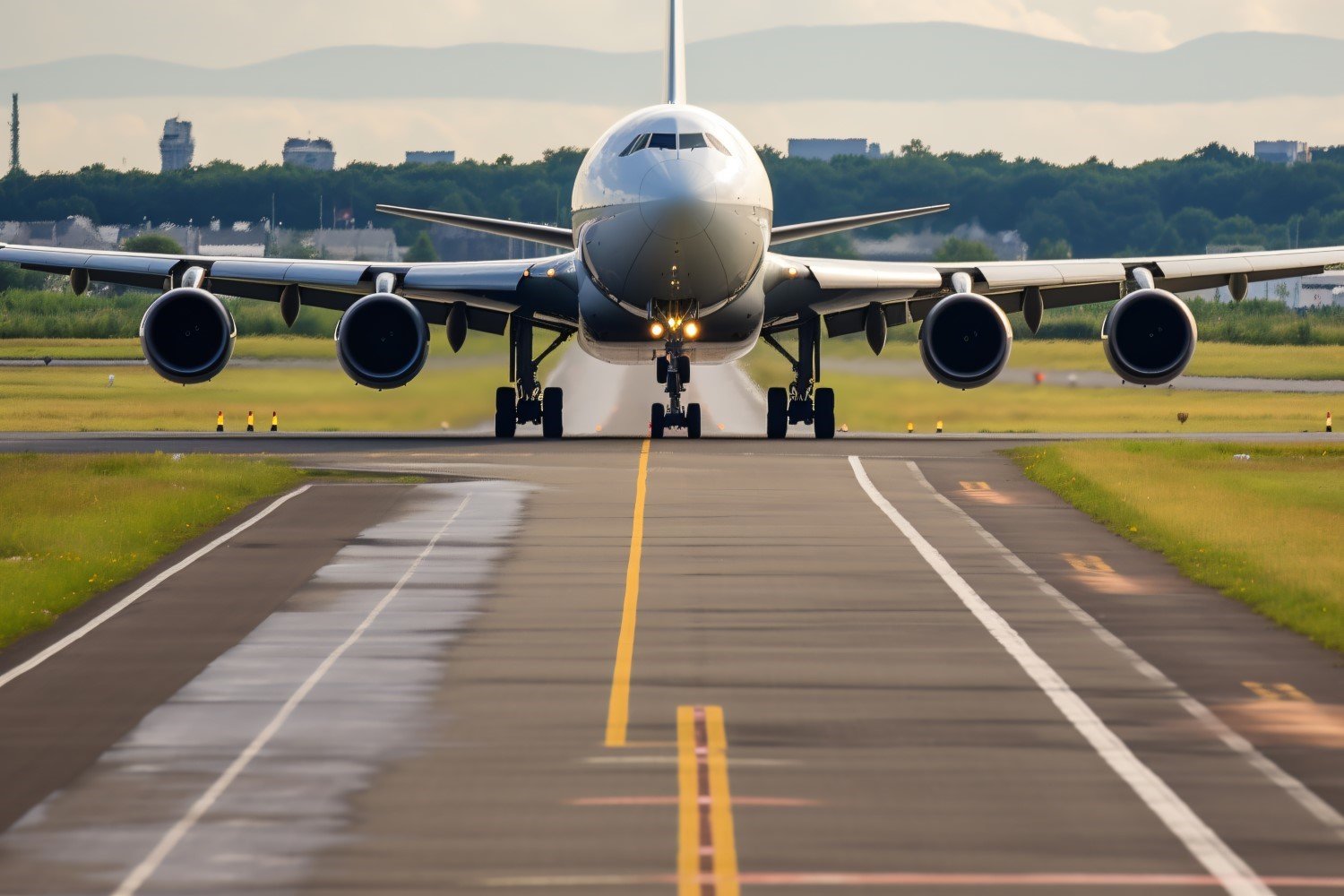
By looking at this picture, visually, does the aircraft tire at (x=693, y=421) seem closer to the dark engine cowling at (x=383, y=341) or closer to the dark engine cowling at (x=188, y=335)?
the dark engine cowling at (x=383, y=341)

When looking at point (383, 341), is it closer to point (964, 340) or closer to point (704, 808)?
point (964, 340)

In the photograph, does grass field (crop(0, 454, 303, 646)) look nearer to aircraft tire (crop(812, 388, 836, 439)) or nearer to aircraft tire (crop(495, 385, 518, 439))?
aircraft tire (crop(495, 385, 518, 439))

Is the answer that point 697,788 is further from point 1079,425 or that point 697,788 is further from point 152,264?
point 1079,425

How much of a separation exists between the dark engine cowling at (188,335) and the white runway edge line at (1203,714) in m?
21.3

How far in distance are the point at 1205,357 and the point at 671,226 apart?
1702 inches

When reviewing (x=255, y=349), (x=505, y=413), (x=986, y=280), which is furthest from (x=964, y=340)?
(x=255, y=349)

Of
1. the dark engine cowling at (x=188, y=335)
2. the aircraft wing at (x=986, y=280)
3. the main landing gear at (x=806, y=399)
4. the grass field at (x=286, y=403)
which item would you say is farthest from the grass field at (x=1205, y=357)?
the dark engine cowling at (x=188, y=335)

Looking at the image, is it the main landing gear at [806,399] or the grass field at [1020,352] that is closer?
the main landing gear at [806,399]

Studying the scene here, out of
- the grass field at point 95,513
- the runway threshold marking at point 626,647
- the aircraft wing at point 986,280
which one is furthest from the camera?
the aircraft wing at point 986,280

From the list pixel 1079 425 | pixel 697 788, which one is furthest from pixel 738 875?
pixel 1079 425

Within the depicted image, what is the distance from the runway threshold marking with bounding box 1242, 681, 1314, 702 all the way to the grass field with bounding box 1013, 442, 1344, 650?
2390 millimetres

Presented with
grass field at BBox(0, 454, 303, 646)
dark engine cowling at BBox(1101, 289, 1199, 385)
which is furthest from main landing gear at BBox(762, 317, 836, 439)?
grass field at BBox(0, 454, 303, 646)

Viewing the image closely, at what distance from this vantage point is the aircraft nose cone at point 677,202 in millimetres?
41344

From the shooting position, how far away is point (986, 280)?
4791cm
